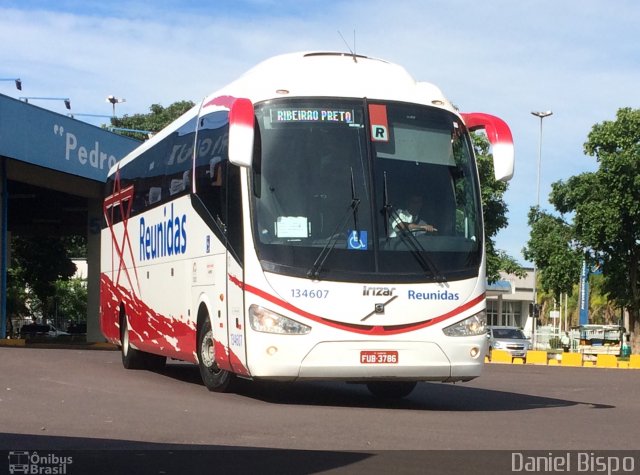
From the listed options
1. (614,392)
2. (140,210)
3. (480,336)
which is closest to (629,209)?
(614,392)

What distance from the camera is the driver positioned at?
1284 cm

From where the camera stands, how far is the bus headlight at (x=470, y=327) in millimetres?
12938

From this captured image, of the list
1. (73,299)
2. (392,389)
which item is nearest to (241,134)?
(392,389)

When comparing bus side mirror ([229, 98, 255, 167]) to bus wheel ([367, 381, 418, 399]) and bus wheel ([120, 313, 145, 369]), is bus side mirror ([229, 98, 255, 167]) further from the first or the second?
bus wheel ([120, 313, 145, 369])

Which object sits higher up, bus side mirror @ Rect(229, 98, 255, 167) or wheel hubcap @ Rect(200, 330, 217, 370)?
bus side mirror @ Rect(229, 98, 255, 167)

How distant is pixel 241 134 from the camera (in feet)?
40.8

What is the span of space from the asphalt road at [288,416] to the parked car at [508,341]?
81.2 feet

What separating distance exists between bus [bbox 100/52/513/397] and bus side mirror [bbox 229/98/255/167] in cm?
2

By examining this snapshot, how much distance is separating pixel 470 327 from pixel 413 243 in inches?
46.6

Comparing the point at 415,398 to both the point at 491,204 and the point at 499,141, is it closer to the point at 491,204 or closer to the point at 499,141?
the point at 499,141

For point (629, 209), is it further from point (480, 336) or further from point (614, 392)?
point (480, 336)
